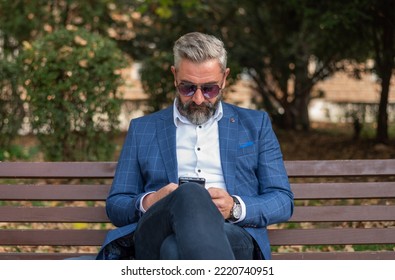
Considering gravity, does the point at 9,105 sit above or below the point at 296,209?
above

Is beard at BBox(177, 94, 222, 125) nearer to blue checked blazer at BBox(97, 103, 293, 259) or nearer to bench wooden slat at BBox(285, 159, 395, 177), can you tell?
blue checked blazer at BBox(97, 103, 293, 259)

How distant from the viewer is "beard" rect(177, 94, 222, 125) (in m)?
3.89

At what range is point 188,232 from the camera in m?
3.14

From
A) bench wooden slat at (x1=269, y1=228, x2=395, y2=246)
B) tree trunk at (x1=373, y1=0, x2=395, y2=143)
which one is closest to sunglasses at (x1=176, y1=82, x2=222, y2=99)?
bench wooden slat at (x1=269, y1=228, x2=395, y2=246)

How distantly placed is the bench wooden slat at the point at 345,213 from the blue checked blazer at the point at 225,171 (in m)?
0.45

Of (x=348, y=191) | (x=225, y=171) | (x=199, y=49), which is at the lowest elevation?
(x=348, y=191)

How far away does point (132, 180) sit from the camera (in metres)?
3.95

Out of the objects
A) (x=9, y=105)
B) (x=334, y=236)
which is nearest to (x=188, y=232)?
(x=334, y=236)

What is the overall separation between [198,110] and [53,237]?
49.5 inches

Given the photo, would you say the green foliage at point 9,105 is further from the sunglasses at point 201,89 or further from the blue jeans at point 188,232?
the blue jeans at point 188,232

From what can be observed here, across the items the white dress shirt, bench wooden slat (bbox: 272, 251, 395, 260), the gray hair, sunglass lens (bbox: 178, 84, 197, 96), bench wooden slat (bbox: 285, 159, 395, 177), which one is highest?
the gray hair

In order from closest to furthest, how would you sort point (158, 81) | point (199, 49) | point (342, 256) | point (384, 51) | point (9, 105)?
point (199, 49), point (342, 256), point (9, 105), point (384, 51), point (158, 81)

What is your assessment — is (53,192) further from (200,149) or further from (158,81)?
(158,81)
